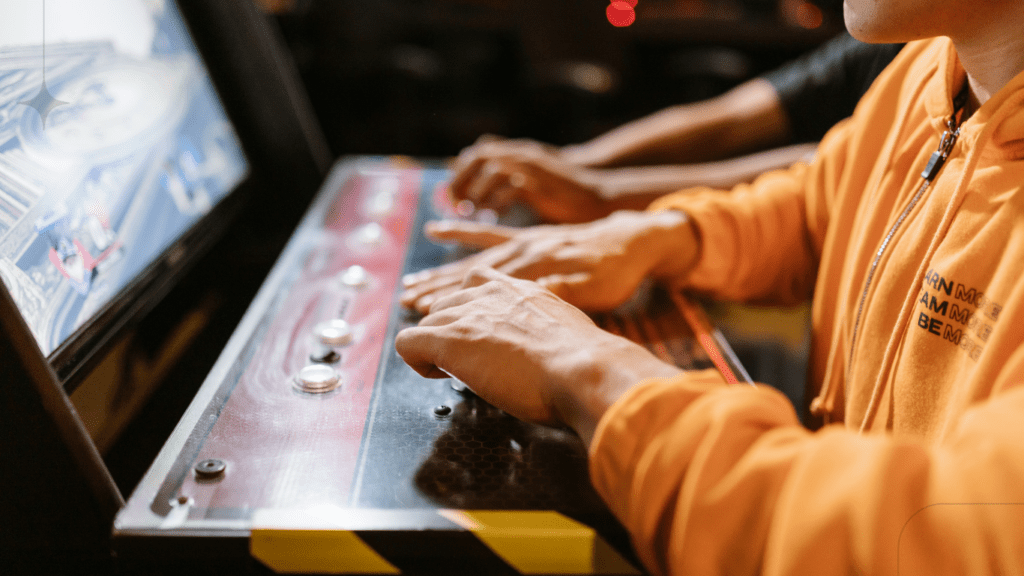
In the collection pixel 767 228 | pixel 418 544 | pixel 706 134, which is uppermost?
pixel 418 544

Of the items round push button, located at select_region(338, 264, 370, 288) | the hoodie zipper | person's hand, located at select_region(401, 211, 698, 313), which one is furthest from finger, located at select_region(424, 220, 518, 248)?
the hoodie zipper

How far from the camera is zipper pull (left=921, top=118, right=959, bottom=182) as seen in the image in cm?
67

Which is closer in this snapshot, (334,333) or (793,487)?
(793,487)

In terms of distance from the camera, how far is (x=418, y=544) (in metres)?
0.49

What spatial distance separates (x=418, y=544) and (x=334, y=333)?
1.06 feet

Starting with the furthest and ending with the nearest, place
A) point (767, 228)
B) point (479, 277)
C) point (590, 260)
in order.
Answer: point (767, 228) → point (590, 260) → point (479, 277)

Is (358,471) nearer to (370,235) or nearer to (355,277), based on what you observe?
(355,277)

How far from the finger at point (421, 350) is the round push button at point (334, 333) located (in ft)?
0.41

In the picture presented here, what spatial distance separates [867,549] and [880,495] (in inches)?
1.2

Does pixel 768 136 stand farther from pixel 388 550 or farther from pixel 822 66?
pixel 388 550

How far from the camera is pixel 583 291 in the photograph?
832mm

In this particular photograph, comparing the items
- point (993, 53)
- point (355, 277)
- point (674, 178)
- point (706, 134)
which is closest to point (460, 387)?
point (355, 277)

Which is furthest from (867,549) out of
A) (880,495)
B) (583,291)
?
(583,291)

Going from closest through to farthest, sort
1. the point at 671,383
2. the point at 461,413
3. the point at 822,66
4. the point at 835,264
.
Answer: the point at 671,383 → the point at 461,413 → the point at 835,264 → the point at 822,66
